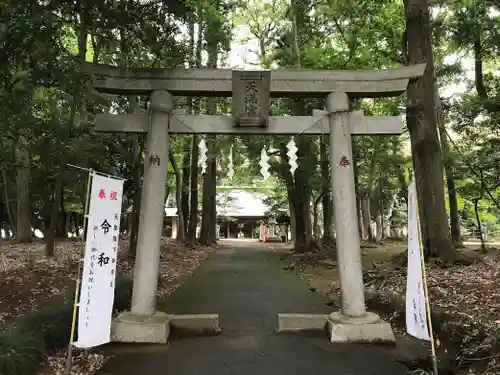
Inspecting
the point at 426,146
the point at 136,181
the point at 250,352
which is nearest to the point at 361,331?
the point at 250,352

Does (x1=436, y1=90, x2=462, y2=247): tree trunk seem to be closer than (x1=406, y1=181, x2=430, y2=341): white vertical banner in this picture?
No

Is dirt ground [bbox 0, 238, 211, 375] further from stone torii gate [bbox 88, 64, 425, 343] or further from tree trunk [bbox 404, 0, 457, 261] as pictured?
tree trunk [bbox 404, 0, 457, 261]

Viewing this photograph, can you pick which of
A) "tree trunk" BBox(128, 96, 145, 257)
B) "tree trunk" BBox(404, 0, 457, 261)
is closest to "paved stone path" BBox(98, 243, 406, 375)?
"tree trunk" BBox(404, 0, 457, 261)

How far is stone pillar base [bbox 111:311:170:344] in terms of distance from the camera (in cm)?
649

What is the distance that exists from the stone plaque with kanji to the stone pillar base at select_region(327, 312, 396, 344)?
3.65m

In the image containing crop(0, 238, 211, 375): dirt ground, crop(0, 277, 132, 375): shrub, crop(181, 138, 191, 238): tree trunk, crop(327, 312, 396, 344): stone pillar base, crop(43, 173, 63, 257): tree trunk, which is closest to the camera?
crop(0, 277, 132, 375): shrub

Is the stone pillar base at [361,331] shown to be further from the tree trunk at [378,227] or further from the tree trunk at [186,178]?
the tree trunk at [378,227]

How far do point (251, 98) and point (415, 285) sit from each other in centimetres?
396

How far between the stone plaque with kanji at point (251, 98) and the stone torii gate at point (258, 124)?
0.06ft

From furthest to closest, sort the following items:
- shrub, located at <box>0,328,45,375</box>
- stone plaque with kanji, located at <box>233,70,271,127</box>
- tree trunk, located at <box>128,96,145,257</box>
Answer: tree trunk, located at <box>128,96,145,257</box> < stone plaque with kanji, located at <box>233,70,271,127</box> < shrub, located at <box>0,328,45,375</box>

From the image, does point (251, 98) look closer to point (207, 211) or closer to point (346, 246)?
point (346, 246)

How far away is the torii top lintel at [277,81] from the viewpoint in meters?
7.15

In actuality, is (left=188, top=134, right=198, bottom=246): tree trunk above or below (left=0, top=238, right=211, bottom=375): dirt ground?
above

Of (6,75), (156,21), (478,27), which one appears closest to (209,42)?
(156,21)
